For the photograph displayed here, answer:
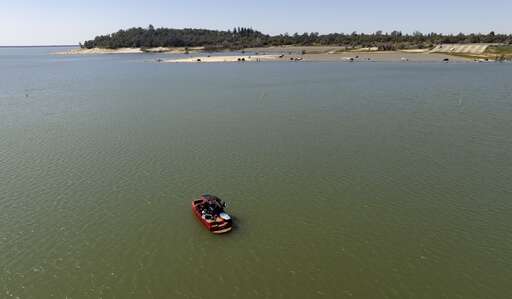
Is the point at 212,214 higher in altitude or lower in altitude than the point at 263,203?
higher

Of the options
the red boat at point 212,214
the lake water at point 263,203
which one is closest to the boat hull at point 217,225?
the red boat at point 212,214

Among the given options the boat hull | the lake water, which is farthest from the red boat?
the lake water

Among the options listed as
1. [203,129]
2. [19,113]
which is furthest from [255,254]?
[19,113]

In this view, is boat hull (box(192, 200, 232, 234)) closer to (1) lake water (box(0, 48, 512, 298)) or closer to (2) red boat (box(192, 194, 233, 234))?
(2) red boat (box(192, 194, 233, 234))

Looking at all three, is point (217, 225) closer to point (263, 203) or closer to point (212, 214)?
point (212, 214)

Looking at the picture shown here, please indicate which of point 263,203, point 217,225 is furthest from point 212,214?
point 263,203

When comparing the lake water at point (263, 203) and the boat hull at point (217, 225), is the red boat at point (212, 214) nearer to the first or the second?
the boat hull at point (217, 225)

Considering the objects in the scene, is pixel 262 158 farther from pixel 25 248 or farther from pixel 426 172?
pixel 25 248
